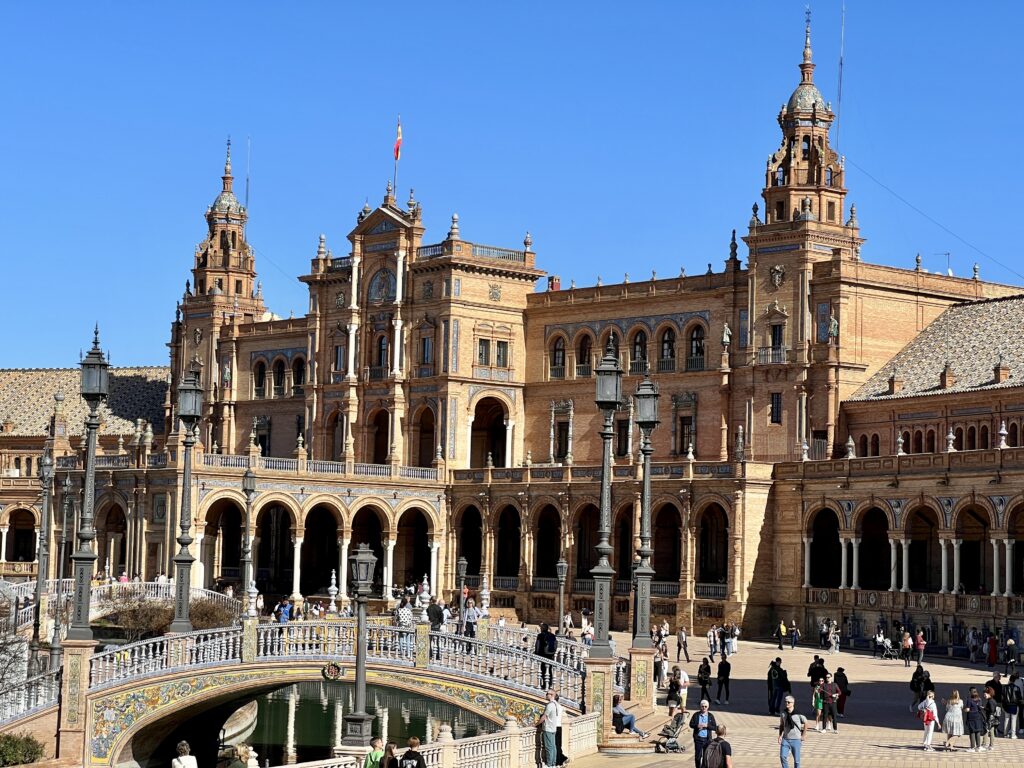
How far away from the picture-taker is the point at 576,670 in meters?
38.7

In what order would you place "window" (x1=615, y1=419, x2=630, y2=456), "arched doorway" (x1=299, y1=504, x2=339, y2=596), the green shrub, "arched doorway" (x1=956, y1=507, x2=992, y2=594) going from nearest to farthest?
the green shrub, "arched doorway" (x1=956, y1=507, x2=992, y2=594), "window" (x1=615, y1=419, x2=630, y2=456), "arched doorway" (x1=299, y1=504, x2=339, y2=596)

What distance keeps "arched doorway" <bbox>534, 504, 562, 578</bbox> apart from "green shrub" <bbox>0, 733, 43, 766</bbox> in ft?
140

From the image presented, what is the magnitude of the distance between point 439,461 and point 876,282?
21762 mm

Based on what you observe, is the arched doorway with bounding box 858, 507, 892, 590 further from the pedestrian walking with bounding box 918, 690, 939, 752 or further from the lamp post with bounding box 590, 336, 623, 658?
the lamp post with bounding box 590, 336, 623, 658

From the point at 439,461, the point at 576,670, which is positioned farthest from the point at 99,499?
the point at 576,670

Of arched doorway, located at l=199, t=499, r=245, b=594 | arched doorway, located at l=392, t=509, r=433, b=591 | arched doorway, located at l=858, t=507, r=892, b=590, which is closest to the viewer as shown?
arched doorway, located at l=858, t=507, r=892, b=590

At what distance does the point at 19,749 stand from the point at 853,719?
18.4 metres

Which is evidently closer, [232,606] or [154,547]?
[232,606]

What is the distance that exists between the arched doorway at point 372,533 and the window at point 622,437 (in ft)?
35.1

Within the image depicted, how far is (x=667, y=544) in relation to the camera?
7856 centimetres

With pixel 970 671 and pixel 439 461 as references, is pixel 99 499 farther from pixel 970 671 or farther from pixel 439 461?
pixel 970 671

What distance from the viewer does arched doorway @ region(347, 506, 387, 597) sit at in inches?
3329

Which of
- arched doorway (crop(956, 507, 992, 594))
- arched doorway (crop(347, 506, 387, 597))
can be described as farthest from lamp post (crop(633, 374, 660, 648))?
arched doorway (crop(347, 506, 387, 597))

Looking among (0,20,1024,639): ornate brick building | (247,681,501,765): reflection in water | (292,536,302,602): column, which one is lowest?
(247,681,501,765): reflection in water
